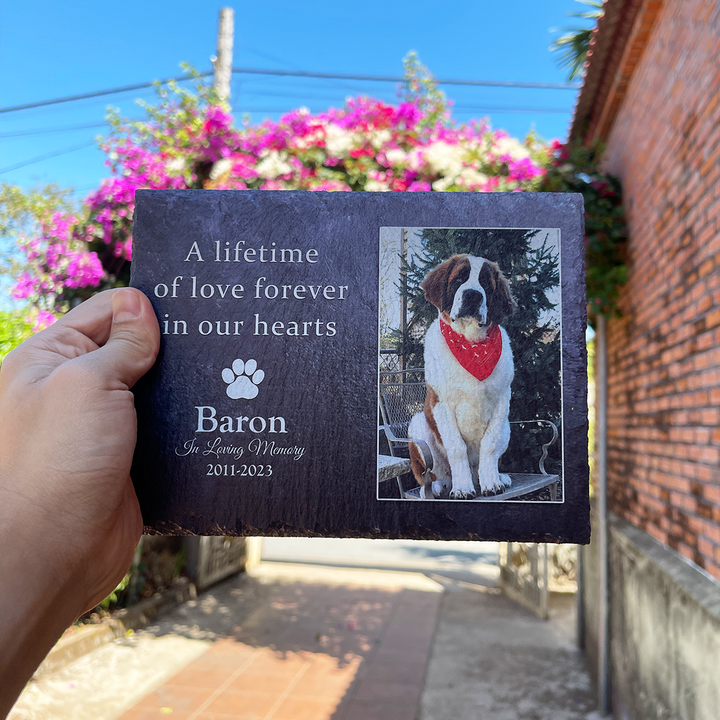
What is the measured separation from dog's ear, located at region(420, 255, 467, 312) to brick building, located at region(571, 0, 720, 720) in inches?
65.5

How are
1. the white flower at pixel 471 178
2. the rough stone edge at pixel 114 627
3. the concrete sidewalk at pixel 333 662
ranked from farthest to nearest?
the rough stone edge at pixel 114 627, the concrete sidewalk at pixel 333 662, the white flower at pixel 471 178

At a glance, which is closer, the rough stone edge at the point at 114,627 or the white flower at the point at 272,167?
the white flower at the point at 272,167

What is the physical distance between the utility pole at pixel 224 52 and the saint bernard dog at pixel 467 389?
5.63m

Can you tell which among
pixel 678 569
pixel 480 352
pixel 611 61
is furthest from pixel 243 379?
pixel 611 61

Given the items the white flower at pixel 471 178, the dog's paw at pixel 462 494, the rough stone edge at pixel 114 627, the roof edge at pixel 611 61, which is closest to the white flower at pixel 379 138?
the white flower at pixel 471 178

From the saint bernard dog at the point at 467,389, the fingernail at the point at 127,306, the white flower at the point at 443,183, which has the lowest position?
the saint bernard dog at the point at 467,389

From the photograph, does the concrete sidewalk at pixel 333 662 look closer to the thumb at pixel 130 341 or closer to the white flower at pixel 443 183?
the white flower at pixel 443 183

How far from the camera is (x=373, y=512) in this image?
3.47 feet

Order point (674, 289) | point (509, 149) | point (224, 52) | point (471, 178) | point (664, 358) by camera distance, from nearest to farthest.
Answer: point (674, 289), point (664, 358), point (471, 178), point (509, 149), point (224, 52)

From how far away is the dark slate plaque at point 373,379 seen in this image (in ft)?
3.46

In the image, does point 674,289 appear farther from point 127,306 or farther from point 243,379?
point 127,306

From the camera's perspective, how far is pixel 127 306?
106 centimetres

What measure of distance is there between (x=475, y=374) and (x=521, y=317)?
14 centimetres

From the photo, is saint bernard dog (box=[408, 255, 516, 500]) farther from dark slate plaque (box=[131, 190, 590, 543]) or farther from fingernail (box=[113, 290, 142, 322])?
fingernail (box=[113, 290, 142, 322])
